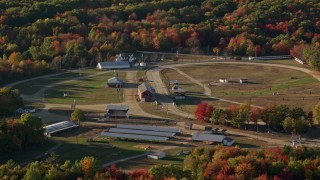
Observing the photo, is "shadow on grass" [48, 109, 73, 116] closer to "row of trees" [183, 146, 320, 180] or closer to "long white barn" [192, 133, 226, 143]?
"long white barn" [192, 133, 226, 143]

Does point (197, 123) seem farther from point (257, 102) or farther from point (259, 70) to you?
point (259, 70)

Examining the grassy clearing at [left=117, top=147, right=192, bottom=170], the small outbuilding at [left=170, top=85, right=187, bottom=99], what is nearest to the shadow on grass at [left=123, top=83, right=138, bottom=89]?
the small outbuilding at [left=170, top=85, right=187, bottom=99]

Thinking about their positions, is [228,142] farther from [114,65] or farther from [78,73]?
[114,65]

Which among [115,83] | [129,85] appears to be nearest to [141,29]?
[129,85]

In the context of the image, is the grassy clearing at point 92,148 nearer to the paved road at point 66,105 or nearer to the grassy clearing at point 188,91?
the paved road at point 66,105

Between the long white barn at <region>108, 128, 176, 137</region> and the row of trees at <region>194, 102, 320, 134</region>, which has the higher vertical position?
the row of trees at <region>194, 102, 320, 134</region>

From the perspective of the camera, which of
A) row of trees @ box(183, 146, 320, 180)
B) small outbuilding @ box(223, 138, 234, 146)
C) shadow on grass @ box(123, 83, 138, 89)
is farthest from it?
shadow on grass @ box(123, 83, 138, 89)

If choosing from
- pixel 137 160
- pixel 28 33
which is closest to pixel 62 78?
pixel 28 33

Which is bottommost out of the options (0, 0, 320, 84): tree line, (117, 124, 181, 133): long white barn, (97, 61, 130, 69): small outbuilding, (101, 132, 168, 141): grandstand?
(101, 132, 168, 141): grandstand
